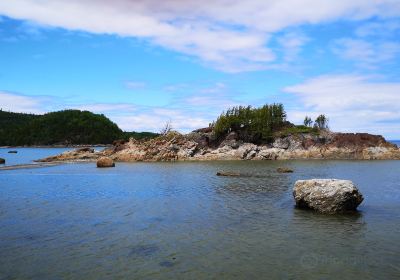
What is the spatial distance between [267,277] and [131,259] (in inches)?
232

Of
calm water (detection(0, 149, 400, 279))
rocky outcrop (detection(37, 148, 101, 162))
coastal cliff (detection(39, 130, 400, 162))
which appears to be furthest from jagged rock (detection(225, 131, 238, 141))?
calm water (detection(0, 149, 400, 279))

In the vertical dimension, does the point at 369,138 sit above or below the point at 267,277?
above

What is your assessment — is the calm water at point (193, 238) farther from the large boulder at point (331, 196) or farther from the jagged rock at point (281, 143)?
the jagged rock at point (281, 143)

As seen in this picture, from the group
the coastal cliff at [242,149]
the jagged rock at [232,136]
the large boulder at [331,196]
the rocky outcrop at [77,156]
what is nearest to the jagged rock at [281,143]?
the coastal cliff at [242,149]

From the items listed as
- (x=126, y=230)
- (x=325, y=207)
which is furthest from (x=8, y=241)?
(x=325, y=207)

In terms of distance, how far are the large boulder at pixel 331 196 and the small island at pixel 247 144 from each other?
68.9 meters

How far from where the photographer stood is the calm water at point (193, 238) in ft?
51.6

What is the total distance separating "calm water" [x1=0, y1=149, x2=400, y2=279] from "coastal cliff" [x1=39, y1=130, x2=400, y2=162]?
62.0 m

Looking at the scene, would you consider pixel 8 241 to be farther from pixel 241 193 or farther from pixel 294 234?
pixel 241 193

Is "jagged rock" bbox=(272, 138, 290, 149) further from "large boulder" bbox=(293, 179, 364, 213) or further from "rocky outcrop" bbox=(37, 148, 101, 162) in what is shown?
"large boulder" bbox=(293, 179, 364, 213)

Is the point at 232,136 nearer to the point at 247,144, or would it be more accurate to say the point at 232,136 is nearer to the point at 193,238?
the point at 247,144

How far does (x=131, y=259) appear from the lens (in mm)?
17109

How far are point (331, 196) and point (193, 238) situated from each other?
36.6ft

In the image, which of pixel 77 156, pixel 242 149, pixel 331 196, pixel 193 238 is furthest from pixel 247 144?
pixel 193 238
